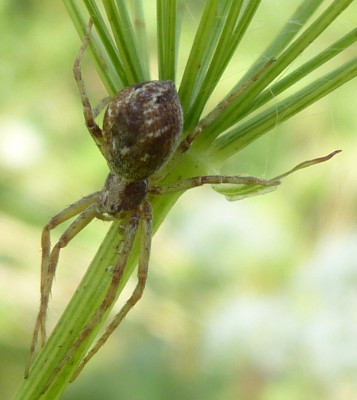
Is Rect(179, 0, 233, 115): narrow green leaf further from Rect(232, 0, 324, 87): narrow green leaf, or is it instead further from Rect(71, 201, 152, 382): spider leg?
Rect(71, 201, 152, 382): spider leg

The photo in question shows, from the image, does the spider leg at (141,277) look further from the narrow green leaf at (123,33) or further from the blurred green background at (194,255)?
the blurred green background at (194,255)

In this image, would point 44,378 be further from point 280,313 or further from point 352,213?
point 352,213

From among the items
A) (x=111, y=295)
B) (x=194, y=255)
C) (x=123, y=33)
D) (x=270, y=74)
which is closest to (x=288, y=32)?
(x=270, y=74)

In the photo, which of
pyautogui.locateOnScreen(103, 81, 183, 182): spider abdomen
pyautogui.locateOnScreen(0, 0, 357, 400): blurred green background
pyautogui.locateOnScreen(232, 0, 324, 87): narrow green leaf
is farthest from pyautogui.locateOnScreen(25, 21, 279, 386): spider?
pyautogui.locateOnScreen(0, 0, 357, 400): blurred green background

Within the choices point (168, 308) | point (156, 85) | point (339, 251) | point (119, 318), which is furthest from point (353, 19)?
point (168, 308)

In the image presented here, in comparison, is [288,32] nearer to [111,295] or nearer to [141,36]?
[141,36]

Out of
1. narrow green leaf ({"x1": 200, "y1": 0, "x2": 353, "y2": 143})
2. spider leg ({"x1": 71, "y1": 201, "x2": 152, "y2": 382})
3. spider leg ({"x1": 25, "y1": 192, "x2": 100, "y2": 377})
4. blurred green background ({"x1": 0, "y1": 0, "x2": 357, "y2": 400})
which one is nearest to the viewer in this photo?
narrow green leaf ({"x1": 200, "y1": 0, "x2": 353, "y2": 143})
